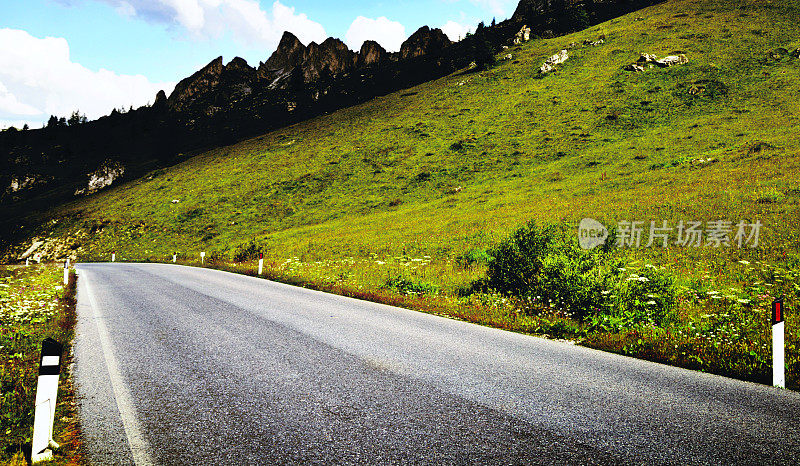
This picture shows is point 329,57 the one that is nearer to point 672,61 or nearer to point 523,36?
point 523,36

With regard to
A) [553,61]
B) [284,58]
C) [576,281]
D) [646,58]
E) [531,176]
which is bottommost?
[576,281]

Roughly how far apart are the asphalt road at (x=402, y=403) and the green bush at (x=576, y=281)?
2.34 meters

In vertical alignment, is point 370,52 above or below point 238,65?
above

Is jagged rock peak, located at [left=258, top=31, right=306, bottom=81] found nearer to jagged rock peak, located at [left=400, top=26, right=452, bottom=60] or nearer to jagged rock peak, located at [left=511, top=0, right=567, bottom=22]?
jagged rock peak, located at [left=400, top=26, right=452, bottom=60]

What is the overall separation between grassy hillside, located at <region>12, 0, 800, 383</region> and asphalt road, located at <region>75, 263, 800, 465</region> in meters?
1.61

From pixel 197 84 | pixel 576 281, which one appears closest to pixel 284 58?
pixel 197 84

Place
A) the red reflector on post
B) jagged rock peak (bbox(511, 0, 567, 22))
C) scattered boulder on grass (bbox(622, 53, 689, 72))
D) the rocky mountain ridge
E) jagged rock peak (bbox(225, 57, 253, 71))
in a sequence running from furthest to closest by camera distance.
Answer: jagged rock peak (bbox(225, 57, 253, 71)) < jagged rock peak (bbox(511, 0, 567, 22)) < the rocky mountain ridge < scattered boulder on grass (bbox(622, 53, 689, 72)) < the red reflector on post

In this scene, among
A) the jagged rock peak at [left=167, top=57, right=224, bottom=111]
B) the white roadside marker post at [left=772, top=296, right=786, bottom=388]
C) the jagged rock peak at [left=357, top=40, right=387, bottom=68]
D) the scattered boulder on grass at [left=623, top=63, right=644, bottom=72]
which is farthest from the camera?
the jagged rock peak at [left=357, top=40, right=387, bottom=68]

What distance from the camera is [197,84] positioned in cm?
15850

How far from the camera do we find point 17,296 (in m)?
11.4

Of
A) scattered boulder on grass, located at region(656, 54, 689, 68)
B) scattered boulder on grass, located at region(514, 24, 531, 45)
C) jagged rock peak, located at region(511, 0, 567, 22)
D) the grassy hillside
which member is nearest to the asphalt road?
the grassy hillside

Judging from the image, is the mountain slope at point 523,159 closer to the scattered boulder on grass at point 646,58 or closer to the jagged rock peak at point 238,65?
the scattered boulder on grass at point 646,58

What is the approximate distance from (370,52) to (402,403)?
17688 cm

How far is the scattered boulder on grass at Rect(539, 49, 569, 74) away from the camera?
70562mm
